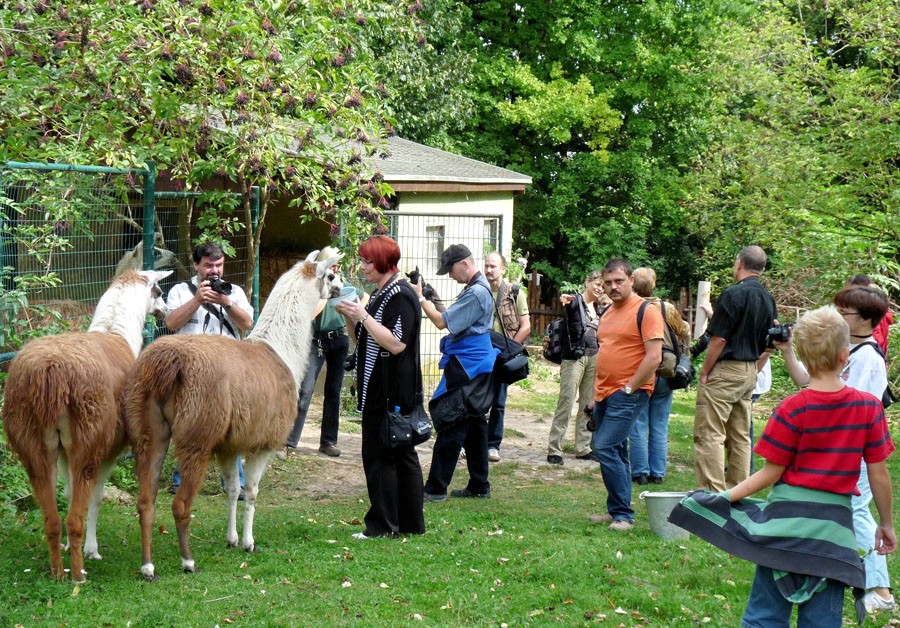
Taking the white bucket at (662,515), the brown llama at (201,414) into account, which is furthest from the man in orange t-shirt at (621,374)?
the brown llama at (201,414)

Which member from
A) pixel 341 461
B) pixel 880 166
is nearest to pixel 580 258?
pixel 880 166

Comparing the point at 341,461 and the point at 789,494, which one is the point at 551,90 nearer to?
the point at 341,461

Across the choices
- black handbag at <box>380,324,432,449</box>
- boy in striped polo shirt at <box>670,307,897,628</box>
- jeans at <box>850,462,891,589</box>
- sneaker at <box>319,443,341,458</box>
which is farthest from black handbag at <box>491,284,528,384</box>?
boy in striped polo shirt at <box>670,307,897,628</box>

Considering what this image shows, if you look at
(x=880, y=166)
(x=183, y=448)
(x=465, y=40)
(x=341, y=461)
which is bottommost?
(x=341, y=461)

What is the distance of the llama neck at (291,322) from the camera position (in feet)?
20.6

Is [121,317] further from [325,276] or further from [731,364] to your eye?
[731,364]

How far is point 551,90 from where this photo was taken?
2381 centimetres

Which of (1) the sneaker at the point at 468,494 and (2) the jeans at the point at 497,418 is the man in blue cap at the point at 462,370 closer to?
(1) the sneaker at the point at 468,494

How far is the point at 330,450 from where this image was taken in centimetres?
966

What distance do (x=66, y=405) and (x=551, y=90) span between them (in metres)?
20.3

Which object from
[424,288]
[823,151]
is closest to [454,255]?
[424,288]

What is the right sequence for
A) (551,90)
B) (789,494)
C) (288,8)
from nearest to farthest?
(789,494)
(288,8)
(551,90)

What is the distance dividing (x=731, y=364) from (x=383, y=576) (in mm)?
3325

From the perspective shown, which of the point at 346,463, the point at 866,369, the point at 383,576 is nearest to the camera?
the point at 866,369
